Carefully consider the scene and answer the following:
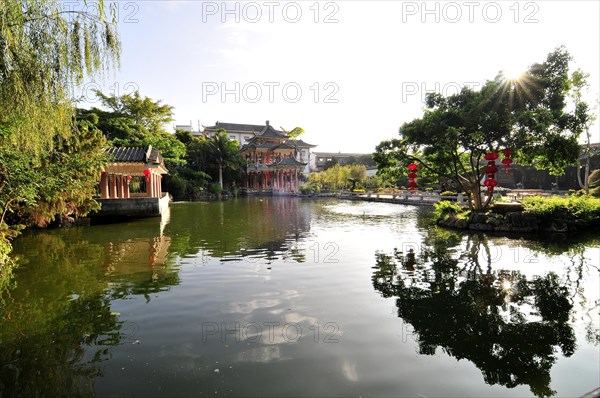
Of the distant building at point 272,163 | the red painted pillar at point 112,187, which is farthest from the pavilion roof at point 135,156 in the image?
the distant building at point 272,163

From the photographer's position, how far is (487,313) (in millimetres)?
5258

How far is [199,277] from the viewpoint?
23.4 ft

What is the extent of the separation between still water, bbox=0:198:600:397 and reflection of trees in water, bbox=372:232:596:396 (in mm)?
22

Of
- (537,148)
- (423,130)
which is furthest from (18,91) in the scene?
(537,148)

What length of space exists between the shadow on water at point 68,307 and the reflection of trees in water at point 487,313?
12.4 ft

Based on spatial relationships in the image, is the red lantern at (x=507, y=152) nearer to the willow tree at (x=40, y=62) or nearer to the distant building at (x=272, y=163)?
the willow tree at (x=40, y=62)

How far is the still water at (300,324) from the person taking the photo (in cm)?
351

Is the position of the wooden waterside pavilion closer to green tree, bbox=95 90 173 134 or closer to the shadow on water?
the shadow on water

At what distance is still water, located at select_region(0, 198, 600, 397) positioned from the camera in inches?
138

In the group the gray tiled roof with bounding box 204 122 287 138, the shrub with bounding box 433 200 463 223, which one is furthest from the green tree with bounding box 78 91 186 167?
the shrub with bounding box 433 200 463 223

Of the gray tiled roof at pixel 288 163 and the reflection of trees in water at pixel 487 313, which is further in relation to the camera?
the gray tiled roof at pixel 288 163

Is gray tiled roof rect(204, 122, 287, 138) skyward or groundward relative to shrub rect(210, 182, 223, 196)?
skyward

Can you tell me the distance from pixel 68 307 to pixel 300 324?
141 inches

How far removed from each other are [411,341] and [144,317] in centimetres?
362
